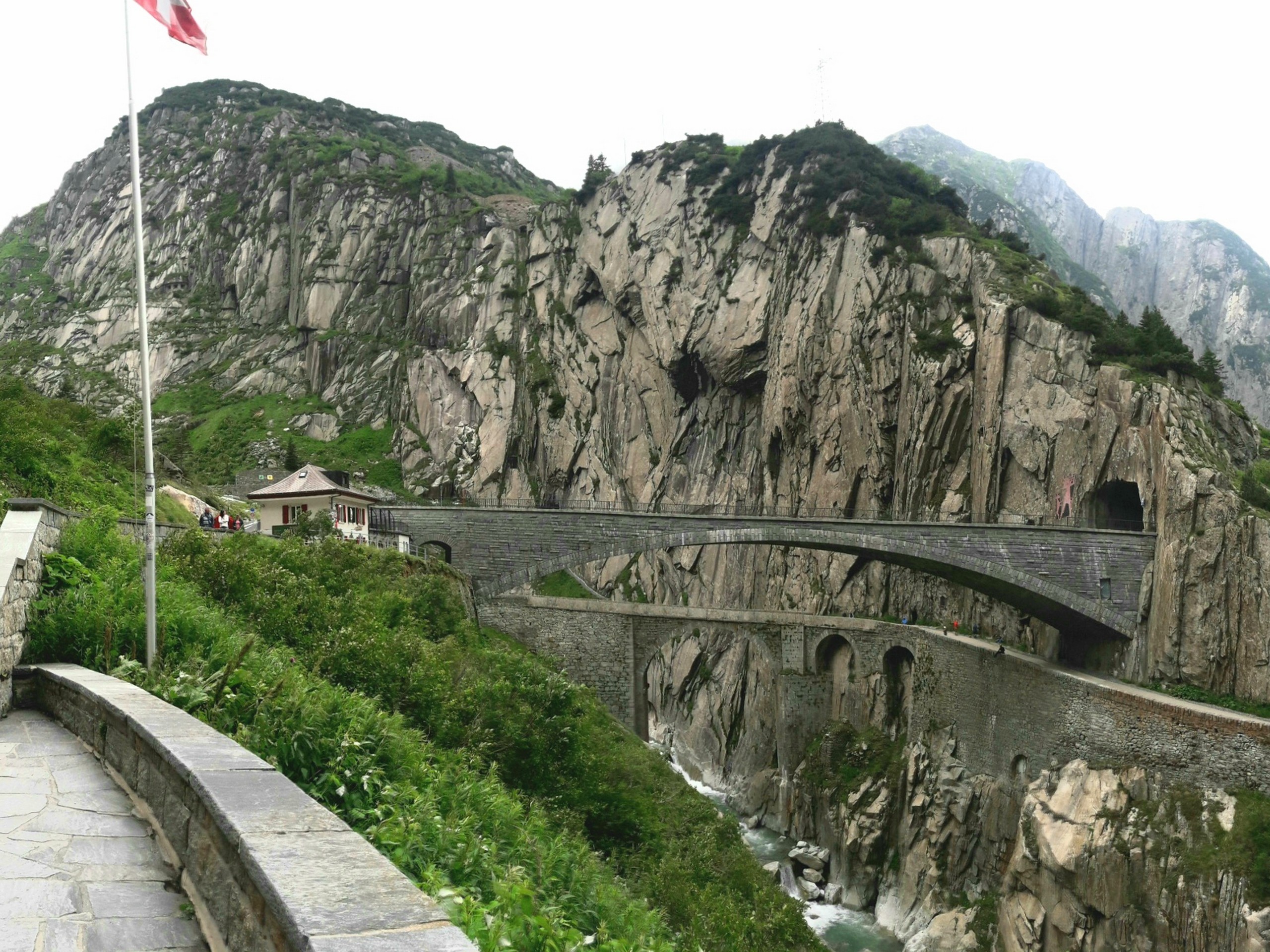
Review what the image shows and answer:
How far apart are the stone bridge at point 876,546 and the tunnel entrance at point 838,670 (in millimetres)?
5051

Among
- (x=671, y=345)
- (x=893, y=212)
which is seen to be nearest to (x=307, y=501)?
(x=671, y=345)

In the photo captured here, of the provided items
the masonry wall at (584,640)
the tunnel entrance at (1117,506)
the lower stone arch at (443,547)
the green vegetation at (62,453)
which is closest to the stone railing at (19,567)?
the green vegetation at (62,453)

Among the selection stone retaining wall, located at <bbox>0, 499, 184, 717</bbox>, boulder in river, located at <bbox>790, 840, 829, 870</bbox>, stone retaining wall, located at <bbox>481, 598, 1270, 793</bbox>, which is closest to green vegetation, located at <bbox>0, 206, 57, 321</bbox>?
stone retaining wall, located at <bbox>481, 598, 1270, 793</bbox>

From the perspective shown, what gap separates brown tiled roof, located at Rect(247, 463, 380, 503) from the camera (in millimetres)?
36969

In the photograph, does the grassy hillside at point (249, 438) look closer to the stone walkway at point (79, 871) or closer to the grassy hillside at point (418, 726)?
the grassy hillside at point (418, 726)

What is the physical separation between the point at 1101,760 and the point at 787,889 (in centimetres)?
1288

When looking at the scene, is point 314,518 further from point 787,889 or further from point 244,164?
point 244,164

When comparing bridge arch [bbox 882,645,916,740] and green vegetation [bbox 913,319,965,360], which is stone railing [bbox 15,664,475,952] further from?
green vegetation [bbox 913,319,965,360]

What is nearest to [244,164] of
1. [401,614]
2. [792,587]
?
[792,587]

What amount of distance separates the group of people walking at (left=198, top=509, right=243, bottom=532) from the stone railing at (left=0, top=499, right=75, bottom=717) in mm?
14997

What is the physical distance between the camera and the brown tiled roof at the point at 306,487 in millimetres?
36969

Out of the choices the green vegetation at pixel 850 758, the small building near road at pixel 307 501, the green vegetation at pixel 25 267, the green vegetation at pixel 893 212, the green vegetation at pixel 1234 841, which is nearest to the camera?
the green vegetation at pixel 1234 841

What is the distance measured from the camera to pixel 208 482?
69000 mm

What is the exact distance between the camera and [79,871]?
5.23 m
